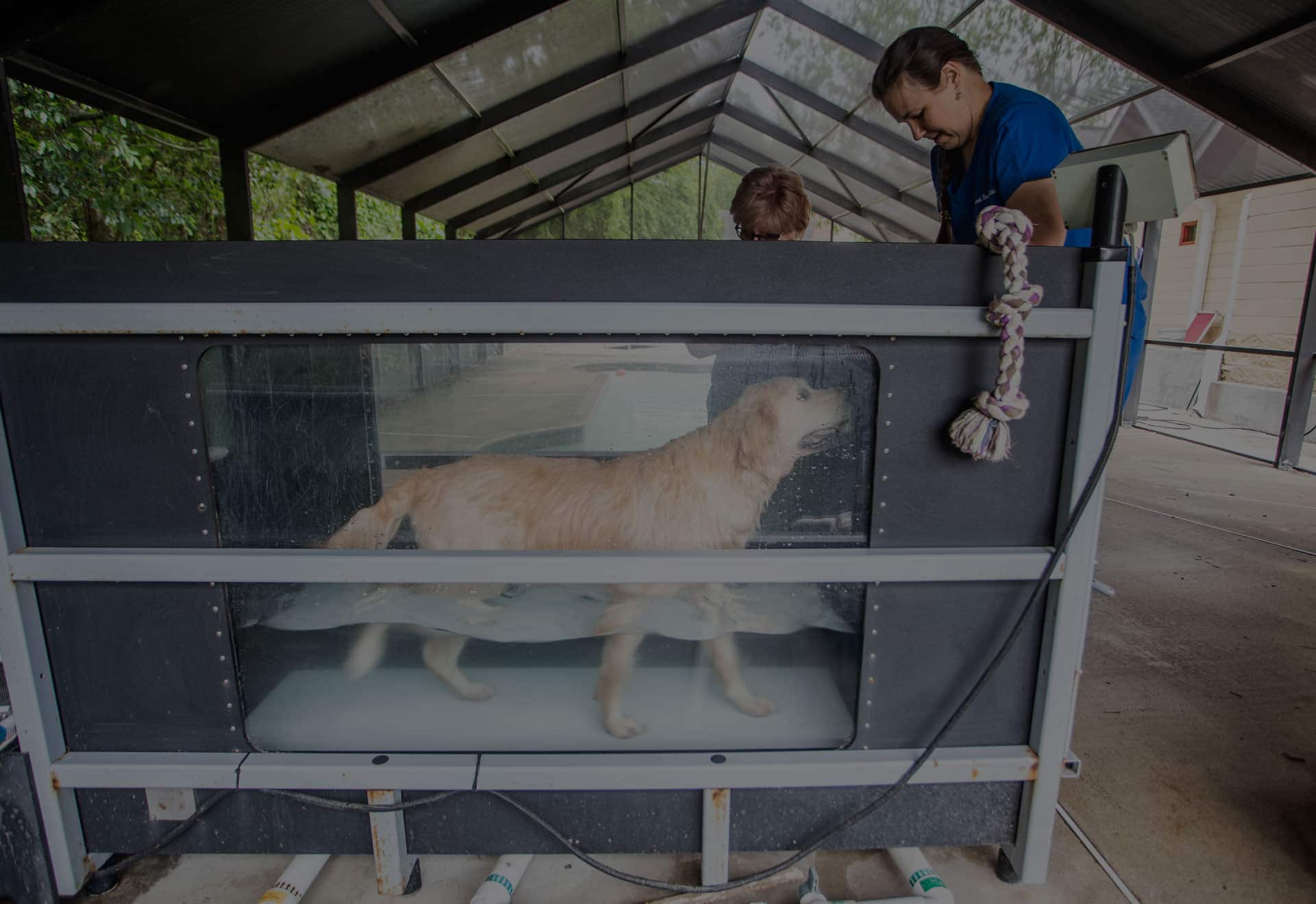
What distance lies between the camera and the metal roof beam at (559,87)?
A: 6250mm

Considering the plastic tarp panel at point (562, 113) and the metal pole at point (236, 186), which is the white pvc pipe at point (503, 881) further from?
the plastic tarp panel at point (562, 113)

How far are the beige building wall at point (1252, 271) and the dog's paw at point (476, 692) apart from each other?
459 inches

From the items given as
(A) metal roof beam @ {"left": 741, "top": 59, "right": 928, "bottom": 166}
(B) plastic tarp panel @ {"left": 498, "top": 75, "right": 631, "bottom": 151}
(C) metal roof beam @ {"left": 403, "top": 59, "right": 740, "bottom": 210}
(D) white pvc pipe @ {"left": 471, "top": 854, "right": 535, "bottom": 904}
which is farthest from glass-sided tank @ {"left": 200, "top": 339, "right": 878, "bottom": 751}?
(A) metal roof beam @ {"left": 741, "top": 59, "right": 928, "bottom": 166}

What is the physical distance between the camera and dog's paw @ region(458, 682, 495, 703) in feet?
5.70

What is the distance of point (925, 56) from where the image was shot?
1844mm

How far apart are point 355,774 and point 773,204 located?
6.95ft

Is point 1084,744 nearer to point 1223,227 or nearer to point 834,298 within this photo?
point 834,298

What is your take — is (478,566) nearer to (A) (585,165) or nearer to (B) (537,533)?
(B) (537,533)

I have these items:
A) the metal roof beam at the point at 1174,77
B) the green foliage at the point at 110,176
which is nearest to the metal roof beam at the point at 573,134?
the green foliage at the point at 110,176

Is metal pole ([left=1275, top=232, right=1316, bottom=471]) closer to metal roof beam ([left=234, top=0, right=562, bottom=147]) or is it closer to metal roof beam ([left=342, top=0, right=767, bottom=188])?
metal roof beam ([left=342, top=0, right=767, bottom=188])

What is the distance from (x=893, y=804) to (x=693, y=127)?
41.2 ft

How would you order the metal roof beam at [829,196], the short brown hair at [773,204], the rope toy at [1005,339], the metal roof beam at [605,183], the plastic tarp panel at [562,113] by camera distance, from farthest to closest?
the metal roof beam at [829,196]
the metal roof beam at [605,183]
the plastic tarp panel at [562,113]
the short brown hair at [773,204]
the rope toy at [1005,339]

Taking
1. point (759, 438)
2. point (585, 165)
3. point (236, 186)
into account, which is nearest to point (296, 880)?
point (759, 438)

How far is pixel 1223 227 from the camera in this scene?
1059cm
